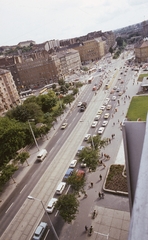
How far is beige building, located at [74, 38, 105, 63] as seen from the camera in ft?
477

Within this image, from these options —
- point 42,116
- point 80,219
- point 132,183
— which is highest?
point 132,183

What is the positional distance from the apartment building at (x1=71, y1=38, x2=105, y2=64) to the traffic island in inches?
5274

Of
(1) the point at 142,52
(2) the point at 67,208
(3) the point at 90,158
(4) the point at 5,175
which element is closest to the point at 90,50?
(1) the point at 142,52

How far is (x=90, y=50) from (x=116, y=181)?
13861 centimetres

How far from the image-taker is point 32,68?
98000 millimetres

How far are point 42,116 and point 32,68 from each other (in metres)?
55.9

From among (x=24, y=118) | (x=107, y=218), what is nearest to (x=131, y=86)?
(x=24, y=118)

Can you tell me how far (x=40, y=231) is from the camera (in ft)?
72.0

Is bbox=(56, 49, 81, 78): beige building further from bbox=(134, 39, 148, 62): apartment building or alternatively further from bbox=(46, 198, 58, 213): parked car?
bbox=(46, 198, 58, 213): parked car

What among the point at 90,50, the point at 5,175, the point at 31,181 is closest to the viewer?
the point at 5,175

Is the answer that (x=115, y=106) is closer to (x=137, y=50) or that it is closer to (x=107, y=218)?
(x=107, y=218)

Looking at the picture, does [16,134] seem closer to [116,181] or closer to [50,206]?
[50,206]

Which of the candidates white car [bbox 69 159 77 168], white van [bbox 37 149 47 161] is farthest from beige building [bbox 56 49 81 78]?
white car [bbox 69 159 77 168]

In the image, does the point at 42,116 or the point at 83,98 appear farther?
the point at 83,98
